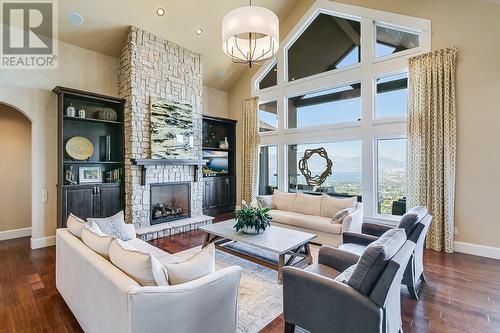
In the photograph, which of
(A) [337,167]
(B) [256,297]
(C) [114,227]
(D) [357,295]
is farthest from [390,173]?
(C) [114,227]

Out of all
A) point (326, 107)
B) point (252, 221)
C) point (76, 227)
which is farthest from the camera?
point (326, 107)

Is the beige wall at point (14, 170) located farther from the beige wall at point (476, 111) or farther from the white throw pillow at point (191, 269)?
the beige wall at point (476, 111)

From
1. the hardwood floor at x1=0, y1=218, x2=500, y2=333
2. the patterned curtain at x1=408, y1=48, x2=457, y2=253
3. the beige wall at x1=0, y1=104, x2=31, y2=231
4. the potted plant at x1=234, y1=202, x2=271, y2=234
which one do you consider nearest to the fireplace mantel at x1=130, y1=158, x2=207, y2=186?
the hardwood floor at x1=0, y1=218, x2=500, y2=333

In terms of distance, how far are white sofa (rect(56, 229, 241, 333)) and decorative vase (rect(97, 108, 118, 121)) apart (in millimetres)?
3600

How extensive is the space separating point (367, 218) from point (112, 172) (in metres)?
5.58

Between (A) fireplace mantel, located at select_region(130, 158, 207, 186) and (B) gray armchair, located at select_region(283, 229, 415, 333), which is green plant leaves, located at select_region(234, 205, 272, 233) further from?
(A) fireplace mantel, located at select_region(130, 158, 207, 186)

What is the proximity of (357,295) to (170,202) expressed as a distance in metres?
5.01

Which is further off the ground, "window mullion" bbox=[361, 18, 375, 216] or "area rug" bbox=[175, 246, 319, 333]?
"window mullion" bbox=[361, 18, 375, 216]

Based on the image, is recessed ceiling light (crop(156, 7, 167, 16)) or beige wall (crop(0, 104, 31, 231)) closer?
beige wall (crop(0, 104, 31, 231))

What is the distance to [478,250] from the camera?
4.07 metres

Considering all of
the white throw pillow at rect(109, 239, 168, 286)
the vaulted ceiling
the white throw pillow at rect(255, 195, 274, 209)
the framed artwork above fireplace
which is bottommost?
the white throw pillow at rect(255, 195, 274, 209)

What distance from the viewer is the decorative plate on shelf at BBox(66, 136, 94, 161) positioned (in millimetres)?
4750

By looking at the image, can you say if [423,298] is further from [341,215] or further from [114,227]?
[114,227]

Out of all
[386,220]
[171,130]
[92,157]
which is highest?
[171,130]
